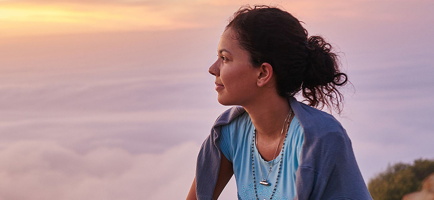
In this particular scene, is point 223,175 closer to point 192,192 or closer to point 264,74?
point 192,192

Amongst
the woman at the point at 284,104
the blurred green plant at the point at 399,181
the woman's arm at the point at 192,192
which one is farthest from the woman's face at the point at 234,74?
the blurred green plant at the point at 399,181

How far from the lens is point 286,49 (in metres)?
2.31

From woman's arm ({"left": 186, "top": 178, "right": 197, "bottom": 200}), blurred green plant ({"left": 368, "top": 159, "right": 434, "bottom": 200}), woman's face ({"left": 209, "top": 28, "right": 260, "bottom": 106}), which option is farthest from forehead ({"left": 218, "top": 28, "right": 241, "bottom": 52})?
blurred green plant ({"left": 368, "top": 159, "right": 434, "bottom": 200})

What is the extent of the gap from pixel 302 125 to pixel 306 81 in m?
0.19

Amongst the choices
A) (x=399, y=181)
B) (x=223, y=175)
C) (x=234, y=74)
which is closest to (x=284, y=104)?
(x=234, y=74)

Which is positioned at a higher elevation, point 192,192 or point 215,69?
point 215,69

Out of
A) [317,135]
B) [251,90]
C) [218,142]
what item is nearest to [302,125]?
[317,135]

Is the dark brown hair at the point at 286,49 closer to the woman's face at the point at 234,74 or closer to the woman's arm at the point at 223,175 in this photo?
the woman's face at the point at 234,74

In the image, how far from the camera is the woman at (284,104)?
2.25 meters

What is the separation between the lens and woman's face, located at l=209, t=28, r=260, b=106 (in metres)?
2.33

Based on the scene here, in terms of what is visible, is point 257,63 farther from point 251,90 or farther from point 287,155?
point 287,155

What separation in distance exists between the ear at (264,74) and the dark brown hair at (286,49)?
1 centimetres

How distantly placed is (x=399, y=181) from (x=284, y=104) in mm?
2693

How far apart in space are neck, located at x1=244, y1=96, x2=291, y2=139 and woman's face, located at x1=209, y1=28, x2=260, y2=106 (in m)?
0.05
